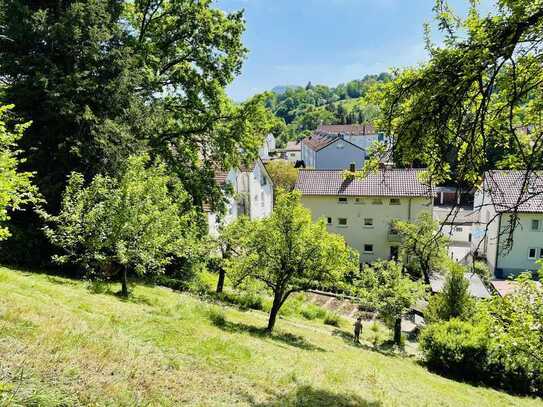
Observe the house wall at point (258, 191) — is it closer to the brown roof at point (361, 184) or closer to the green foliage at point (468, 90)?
the brown roof at point (361, 184)

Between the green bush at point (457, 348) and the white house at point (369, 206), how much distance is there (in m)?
18.1

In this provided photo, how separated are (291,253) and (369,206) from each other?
22.8 metres

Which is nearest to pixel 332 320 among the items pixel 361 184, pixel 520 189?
pixel 361 184

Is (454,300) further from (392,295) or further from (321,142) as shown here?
(321,142)

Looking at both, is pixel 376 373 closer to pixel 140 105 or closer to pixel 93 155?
pixel 93 155

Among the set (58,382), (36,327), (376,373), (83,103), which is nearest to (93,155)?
(83,103)

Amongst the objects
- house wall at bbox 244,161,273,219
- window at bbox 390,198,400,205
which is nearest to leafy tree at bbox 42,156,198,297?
house wall at bbox 244,161,273,219

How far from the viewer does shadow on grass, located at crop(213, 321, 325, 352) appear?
12750 millimetres

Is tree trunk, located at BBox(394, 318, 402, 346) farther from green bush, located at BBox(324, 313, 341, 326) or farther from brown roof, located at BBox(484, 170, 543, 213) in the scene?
brown roof, located at BBox(484, 170, 543, 213)

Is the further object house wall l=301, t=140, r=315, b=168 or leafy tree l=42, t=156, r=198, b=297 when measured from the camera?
house wall l=301, t=140, r=315, b=168

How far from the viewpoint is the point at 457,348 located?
15.6 meters

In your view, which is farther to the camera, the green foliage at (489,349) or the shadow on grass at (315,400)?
the green foliage at (489,349)

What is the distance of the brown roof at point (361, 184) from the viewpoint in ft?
112

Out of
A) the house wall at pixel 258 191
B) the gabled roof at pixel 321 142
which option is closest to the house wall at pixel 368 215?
the house wall at pixel 258 191
